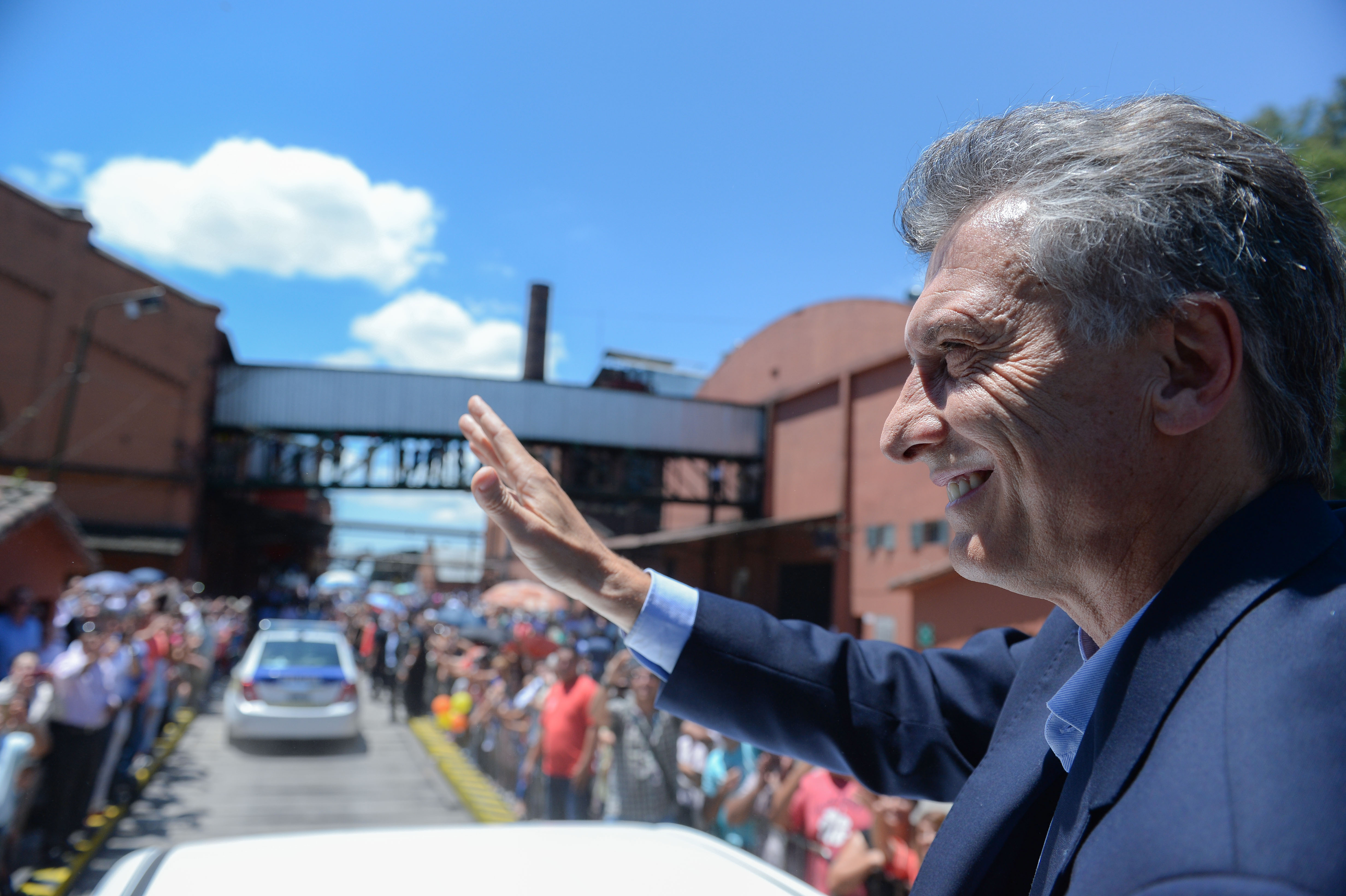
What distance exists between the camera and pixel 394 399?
8.32m

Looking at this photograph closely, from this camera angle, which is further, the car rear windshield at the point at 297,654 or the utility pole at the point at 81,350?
the utility pole at the point at 81,350

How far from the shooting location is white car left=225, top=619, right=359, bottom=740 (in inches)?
432

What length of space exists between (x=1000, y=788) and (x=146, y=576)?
1895cm

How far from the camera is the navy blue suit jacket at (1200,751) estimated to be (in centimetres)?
60

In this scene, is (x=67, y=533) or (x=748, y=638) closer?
(x=748, y=638)

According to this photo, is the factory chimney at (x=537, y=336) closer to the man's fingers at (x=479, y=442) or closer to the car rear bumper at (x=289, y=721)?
the car rear bumper at (x=289, y=721)

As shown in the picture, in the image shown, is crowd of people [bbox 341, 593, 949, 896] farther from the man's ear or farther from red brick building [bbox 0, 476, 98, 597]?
red brick building [bbox 0, 476, 98, 597]

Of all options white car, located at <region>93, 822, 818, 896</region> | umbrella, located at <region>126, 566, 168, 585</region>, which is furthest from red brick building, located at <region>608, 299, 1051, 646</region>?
umbrella, located at <region>126, 566, 168, 585</region>

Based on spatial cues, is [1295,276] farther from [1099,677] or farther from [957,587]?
[957,587]

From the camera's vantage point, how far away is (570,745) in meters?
6.93

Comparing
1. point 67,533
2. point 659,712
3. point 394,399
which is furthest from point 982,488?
point 67,533

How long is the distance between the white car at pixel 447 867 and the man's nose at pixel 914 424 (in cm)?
83

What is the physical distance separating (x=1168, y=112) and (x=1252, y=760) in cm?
68

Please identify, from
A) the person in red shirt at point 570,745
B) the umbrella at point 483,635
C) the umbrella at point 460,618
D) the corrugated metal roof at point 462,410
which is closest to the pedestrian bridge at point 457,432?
the corrugated metal roof at point 462,410
